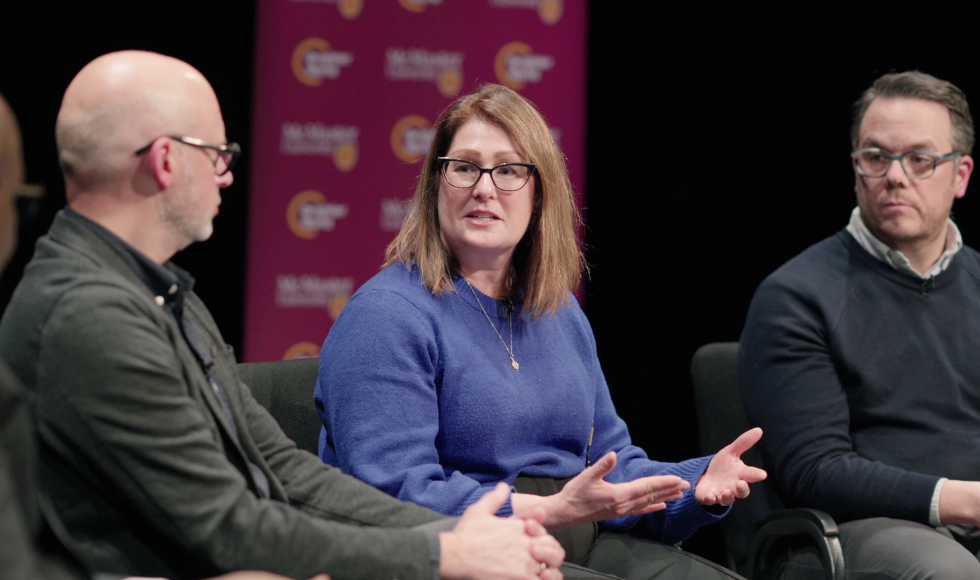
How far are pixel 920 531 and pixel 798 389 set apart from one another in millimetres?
439

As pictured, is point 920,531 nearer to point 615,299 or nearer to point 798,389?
point 798,389

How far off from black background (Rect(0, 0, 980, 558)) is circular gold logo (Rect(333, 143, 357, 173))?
3.71 ft

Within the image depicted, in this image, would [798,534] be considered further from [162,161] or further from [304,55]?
[304,55]

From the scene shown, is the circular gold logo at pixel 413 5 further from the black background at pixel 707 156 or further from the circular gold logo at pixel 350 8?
the black background at pixel 707 156

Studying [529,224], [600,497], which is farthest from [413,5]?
[600,497]

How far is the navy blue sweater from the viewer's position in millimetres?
2334

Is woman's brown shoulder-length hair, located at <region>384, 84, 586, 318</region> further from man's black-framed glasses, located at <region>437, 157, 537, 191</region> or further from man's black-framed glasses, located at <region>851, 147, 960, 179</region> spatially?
man's black-framed glasses, located at <region>851, 147, 960, 179</region>

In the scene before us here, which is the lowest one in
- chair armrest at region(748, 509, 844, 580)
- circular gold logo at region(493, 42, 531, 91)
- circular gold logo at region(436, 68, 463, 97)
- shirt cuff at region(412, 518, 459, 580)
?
chair armrest at region(748, 509, 844, 580)

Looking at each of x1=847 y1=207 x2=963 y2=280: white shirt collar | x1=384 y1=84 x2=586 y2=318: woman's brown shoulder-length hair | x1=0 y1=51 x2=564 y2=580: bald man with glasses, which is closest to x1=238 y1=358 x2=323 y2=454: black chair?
x1=384 y1=84 x2=586 y2=318: woman's brown shoulder-length hair

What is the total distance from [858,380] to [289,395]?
1479mm

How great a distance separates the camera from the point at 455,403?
77.6 inches

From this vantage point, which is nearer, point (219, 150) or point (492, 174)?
point (219, 150)

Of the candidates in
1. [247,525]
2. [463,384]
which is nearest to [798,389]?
[463,384]

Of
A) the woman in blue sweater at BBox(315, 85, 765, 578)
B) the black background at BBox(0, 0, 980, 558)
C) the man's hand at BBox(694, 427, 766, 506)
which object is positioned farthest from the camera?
the black background at BBox(0, 0, 980, 558)
